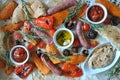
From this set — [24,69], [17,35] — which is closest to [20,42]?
[17,35]

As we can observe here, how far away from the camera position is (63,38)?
203cm

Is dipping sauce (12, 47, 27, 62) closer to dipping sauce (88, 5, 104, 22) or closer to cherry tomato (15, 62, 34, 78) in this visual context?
cherry tomato (15, 62, 34, 78)

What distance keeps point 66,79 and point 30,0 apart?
0.49m

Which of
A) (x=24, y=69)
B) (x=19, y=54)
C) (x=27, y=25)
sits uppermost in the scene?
(x=27, y=25)

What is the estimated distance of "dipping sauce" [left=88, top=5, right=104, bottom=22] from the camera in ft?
6.34

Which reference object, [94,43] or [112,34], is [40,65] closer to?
[94,43]

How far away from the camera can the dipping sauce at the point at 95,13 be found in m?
1.93

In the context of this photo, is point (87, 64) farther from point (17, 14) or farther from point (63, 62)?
point (17, 14)

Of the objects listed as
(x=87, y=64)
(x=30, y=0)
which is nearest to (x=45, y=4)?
(x=30, y=0)

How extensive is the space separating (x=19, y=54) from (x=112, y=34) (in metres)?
0.53

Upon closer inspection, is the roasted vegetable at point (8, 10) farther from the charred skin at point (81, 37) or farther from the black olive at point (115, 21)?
the black olive at point (115, 21)

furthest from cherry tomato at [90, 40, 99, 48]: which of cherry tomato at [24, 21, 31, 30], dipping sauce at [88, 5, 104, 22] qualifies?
cherry tomato at [24, 21, 31, 30]

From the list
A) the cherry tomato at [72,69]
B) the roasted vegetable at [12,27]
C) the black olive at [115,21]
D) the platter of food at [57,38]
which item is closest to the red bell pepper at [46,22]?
the platter of food at [57,38]

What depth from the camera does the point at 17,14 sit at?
82.4 inches
